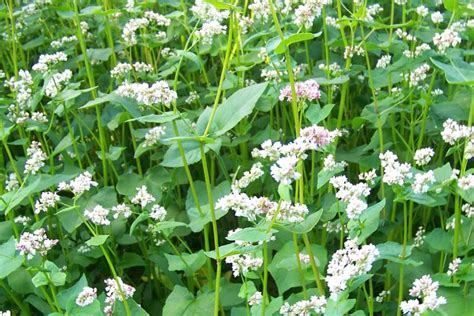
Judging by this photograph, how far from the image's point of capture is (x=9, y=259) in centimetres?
179

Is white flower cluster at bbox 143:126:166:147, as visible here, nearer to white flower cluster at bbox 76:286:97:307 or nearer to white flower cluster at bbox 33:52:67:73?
white flower cluster at bbox 33:52:67:73

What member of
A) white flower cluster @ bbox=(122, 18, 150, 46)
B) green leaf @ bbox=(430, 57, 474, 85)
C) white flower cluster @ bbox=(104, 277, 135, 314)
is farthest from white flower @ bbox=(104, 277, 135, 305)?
white flower cluster @ bbox=(122, 18, 150, 46)

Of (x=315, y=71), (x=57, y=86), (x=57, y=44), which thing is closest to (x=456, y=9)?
(x=315, y=71)

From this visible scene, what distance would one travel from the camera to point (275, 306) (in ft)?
5.19

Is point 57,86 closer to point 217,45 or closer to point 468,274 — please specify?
point 217,45

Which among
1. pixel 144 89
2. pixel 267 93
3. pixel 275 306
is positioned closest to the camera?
pixel 275 306

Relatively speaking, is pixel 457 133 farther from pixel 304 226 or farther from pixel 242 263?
pixel 242 263

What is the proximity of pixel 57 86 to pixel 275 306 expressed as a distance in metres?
1.12

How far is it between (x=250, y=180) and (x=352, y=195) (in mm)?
306

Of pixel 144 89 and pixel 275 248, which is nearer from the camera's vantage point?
pixel 144 89

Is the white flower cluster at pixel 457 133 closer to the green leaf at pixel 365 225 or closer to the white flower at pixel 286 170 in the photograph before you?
the green leaf at pixel 365 225

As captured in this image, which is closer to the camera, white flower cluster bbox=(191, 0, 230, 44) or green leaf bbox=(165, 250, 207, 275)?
green leaf bbox=(165, 250, 207, 275)

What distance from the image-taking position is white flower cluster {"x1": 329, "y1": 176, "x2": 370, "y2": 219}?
1.48 meters

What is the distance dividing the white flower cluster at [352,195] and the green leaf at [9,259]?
0.79 meters
